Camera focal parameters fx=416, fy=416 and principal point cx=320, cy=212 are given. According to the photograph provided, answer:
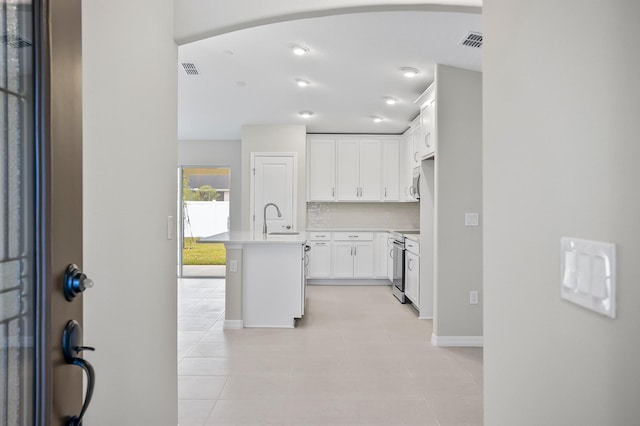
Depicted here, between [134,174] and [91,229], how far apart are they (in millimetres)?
383

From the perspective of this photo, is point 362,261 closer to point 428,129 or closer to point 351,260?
point 351,260

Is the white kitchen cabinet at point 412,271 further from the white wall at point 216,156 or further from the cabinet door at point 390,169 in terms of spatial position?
the white wall at point 216,156

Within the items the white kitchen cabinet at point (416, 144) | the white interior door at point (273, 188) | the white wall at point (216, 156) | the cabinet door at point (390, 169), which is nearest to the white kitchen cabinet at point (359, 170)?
the cabinet door at point (390, 169)

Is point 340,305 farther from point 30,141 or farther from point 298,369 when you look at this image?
point 30,141

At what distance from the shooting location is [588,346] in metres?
0.75

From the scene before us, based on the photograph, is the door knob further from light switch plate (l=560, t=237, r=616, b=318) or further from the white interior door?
the white interior door

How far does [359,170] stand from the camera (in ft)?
23.7

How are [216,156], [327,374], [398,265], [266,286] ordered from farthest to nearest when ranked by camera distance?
[216,156]
[398,265]
[266,286]
[327,374]

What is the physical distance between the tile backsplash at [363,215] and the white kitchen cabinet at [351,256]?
54cm

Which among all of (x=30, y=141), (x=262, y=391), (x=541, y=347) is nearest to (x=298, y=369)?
(x=262, y=391)

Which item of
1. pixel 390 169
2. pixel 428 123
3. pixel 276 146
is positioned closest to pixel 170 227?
pixel 428 123

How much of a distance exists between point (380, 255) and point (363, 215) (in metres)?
0.90

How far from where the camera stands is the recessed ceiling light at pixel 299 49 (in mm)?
3607

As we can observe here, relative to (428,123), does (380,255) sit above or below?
below
